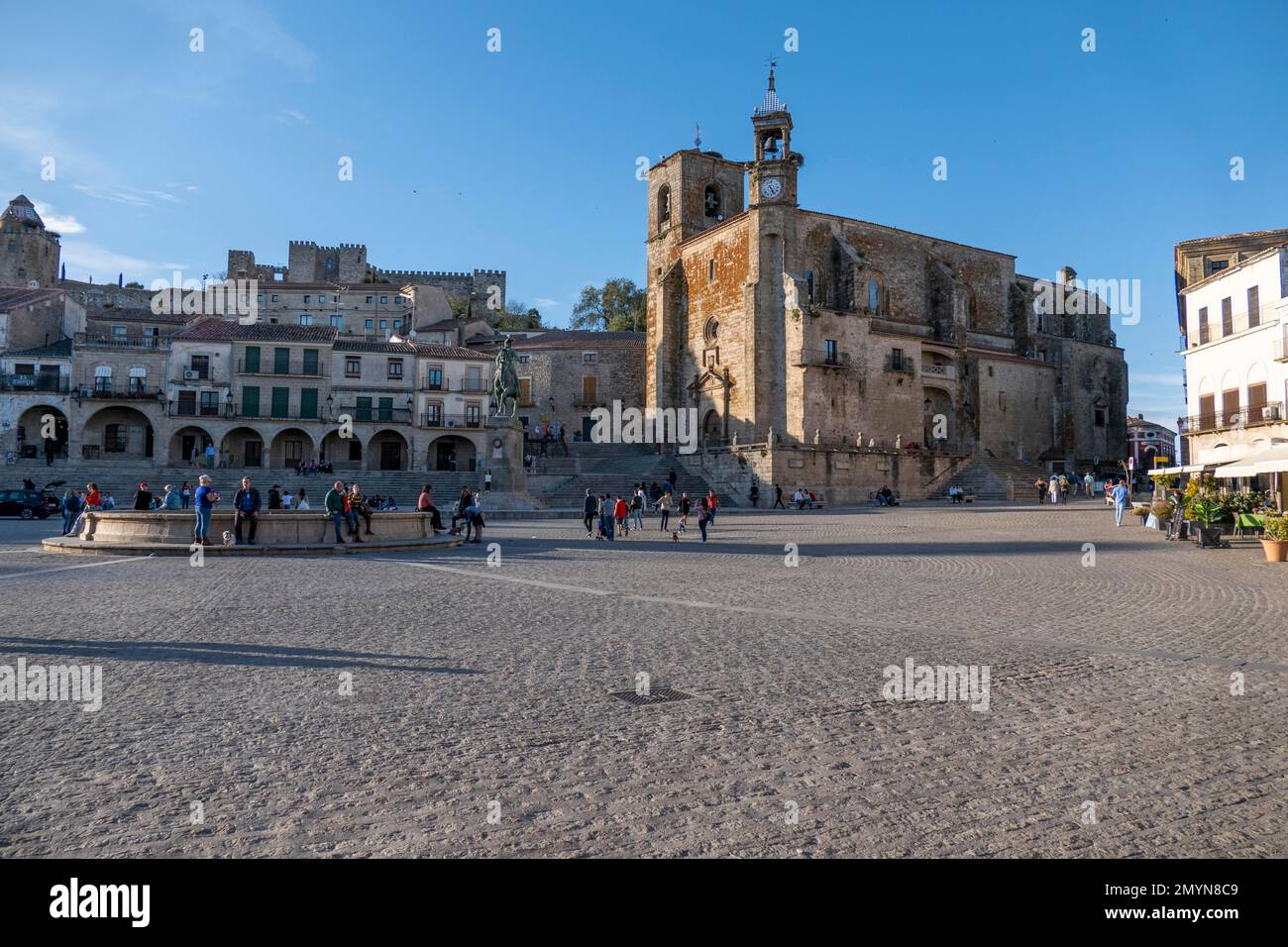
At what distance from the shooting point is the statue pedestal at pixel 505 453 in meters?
28.8

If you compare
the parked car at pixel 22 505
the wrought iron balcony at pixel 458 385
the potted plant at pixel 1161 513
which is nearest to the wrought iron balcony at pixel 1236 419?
the potted plant at pixel 1161 513

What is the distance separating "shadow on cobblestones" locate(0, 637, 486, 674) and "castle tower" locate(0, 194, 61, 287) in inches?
3339

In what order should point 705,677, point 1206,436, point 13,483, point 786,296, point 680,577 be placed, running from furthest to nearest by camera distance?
point 786,296, point 13,483, point 1206,436, point 680,577, point 705,677

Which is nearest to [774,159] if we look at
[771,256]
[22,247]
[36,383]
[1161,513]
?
[771,256]

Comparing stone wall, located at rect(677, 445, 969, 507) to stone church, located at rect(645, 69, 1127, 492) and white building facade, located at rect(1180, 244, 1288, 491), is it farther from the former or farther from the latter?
white building facade, located at rect(1180, 244, 1288, 491)

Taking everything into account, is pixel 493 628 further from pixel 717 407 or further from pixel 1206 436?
pixel 717 407

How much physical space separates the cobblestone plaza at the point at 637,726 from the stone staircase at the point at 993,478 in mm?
32443

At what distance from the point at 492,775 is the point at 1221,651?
Result: 6012mm

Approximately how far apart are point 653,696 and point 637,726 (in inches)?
25.3

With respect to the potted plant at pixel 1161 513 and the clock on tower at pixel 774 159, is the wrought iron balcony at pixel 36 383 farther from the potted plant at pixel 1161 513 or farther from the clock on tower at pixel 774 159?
the potted plant at pixel 1161 513

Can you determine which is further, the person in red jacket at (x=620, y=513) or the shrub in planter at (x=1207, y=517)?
the person in red jacket at (x=620, y=513)
